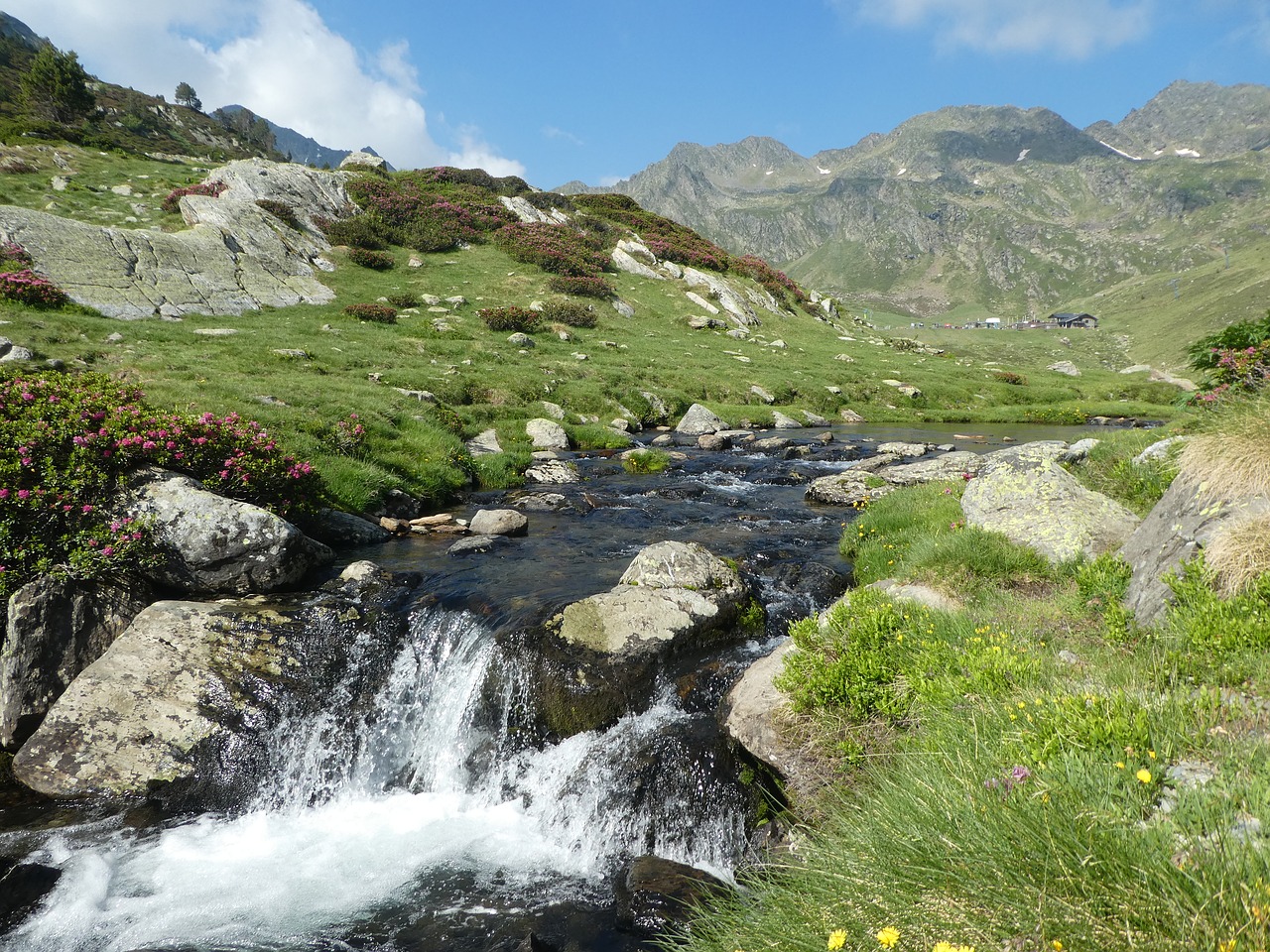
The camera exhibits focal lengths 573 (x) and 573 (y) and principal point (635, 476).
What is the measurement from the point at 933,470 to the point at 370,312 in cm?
3896

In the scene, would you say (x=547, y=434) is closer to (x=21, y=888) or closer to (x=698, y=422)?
(x=698, y=422)

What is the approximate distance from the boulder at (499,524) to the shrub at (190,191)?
172ft

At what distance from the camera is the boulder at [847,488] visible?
20183mm

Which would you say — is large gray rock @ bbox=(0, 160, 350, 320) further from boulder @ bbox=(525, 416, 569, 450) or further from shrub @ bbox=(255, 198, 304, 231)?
boulder @ bbox=(525, 416, 569, 450)

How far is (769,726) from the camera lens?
7641 millimetres

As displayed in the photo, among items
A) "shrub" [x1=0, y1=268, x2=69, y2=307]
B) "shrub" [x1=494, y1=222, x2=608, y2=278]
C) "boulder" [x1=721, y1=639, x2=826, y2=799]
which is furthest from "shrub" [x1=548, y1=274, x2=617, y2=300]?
"boulder" [x1=721, y1=639, x2=826, y2=799]

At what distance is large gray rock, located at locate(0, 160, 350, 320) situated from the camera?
32.9 metres

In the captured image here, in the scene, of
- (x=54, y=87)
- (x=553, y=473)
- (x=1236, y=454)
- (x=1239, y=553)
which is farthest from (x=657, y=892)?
(x=54, y=87)

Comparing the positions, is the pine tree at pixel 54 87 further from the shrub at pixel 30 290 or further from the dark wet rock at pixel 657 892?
the dark wet rock at pixel 657 892

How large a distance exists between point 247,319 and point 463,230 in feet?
113

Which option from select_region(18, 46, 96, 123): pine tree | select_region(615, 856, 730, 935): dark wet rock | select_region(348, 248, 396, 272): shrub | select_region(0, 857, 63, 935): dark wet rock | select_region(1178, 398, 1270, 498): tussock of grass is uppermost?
select_region(18, 46, 96, 123): pine tree

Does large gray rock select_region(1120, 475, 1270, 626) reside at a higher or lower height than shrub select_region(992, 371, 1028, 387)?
lower

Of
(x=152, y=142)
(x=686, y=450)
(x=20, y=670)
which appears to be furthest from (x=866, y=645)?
(x=152, y=142)

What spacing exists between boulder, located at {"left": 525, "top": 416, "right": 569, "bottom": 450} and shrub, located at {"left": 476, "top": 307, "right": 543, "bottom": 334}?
763 inches
